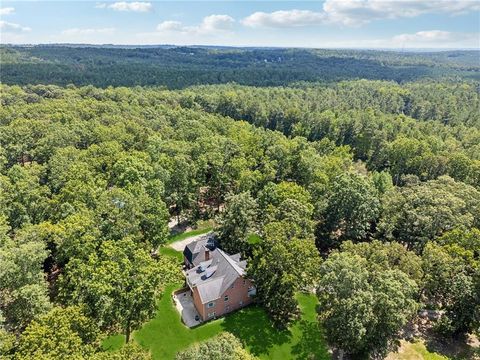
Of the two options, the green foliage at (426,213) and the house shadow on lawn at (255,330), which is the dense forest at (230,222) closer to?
the green foliage at (426,213)

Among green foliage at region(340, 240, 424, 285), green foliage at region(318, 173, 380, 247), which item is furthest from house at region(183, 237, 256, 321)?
green foliage at region(318, 173, 380, 247)

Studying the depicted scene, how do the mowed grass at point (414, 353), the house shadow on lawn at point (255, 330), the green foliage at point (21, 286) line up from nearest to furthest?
the green foliage at point (21, 286)
the mowed grass at point (414, 353)
the house shadow on lawn at point (255, 330)

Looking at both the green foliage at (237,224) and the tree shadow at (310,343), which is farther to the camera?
the green foliage at (237,224)

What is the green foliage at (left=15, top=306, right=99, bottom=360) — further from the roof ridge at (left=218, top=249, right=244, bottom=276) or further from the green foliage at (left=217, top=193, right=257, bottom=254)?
the green foliage at (left=217, top=193, right=257, bottom=254)

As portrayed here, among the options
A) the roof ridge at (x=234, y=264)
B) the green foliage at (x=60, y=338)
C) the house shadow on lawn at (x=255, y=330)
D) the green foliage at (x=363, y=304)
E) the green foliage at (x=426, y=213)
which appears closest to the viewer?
the green foliage at (x=60, y=338)

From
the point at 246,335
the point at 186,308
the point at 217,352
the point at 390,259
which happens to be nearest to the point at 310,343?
the point at 246,335

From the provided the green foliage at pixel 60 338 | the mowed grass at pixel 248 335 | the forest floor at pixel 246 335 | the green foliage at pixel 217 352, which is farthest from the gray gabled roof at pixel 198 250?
the green foliage at pixel 217 352

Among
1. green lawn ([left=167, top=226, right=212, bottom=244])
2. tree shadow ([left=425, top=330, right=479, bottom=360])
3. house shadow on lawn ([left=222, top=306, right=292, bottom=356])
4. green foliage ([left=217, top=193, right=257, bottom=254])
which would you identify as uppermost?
green foliage ([left=217, top=193, right=257, bottom=254])
